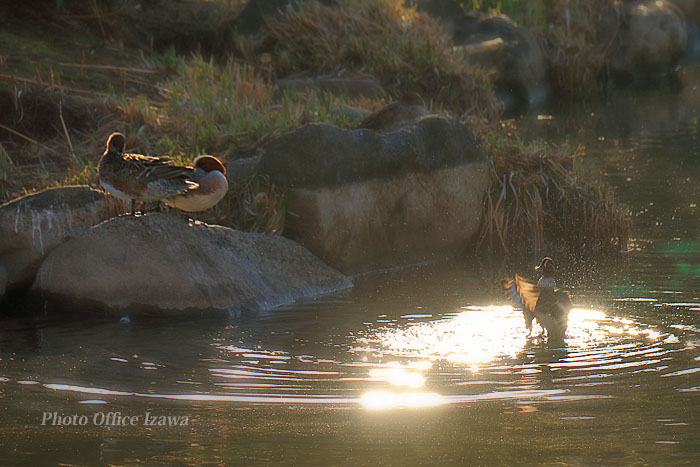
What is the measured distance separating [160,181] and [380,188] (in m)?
2.66

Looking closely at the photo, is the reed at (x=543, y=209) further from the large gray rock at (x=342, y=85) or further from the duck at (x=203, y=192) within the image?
the large gray rock at (x=342, y=85)

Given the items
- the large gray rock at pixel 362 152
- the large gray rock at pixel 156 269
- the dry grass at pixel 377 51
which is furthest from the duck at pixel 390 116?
the dry grass at pixel 377 51

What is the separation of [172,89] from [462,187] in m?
3.54

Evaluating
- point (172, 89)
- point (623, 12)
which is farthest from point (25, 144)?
point (623, 12)

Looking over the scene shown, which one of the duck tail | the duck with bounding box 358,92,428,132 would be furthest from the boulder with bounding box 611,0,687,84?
the duck tail

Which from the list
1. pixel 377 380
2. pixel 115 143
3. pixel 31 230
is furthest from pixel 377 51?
A: pixel 377 380

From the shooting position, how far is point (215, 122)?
11.0 meters

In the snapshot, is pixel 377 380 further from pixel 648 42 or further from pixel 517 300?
pixel 648 42

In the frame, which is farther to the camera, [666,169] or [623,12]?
[623,12]

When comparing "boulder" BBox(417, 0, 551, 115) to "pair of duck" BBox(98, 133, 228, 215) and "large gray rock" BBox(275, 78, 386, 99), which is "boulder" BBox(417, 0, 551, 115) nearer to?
"large gray rock" BBox(275, 78, 386, 99)

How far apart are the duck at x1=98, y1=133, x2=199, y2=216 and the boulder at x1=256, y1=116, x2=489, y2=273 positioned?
173 cm

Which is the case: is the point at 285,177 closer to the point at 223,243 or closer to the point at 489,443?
the point at 223,243

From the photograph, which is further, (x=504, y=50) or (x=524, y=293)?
(x=504, y=50)

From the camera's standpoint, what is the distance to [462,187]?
10500 millimetres
